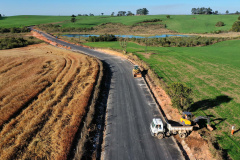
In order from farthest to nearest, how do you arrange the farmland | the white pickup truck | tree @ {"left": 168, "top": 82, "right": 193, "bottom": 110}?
tree @ {"left": 168, "top": 82, "right": 193, "bottom": 110}
the white pickup truck
the farmland

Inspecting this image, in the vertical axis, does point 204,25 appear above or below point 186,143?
above

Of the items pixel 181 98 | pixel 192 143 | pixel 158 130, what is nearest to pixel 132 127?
pixel 158 130

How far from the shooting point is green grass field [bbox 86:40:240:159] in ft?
67.7

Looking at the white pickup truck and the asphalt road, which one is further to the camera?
the white pickup truck

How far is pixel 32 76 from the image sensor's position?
127 feet

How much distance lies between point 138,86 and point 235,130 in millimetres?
18705

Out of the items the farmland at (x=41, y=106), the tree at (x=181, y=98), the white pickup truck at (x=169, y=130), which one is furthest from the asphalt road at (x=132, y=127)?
the farmland at (x=41, y=106)

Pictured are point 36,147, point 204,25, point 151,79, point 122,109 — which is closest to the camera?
point 36,147

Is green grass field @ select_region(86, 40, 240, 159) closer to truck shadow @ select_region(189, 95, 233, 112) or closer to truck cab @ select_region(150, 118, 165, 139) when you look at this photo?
truck shadow @ select_region(189, 95, 233, 112)

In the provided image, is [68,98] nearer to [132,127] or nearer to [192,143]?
[132,127]

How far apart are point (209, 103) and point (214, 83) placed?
994 centimetres

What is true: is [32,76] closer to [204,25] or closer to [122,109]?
[122,109]

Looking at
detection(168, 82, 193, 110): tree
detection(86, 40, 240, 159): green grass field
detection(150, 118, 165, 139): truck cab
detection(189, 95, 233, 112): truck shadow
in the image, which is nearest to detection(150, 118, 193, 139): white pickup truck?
detection(150, 118, 165, 139): truck cab

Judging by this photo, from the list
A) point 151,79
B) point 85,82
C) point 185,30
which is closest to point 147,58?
point 151,79
